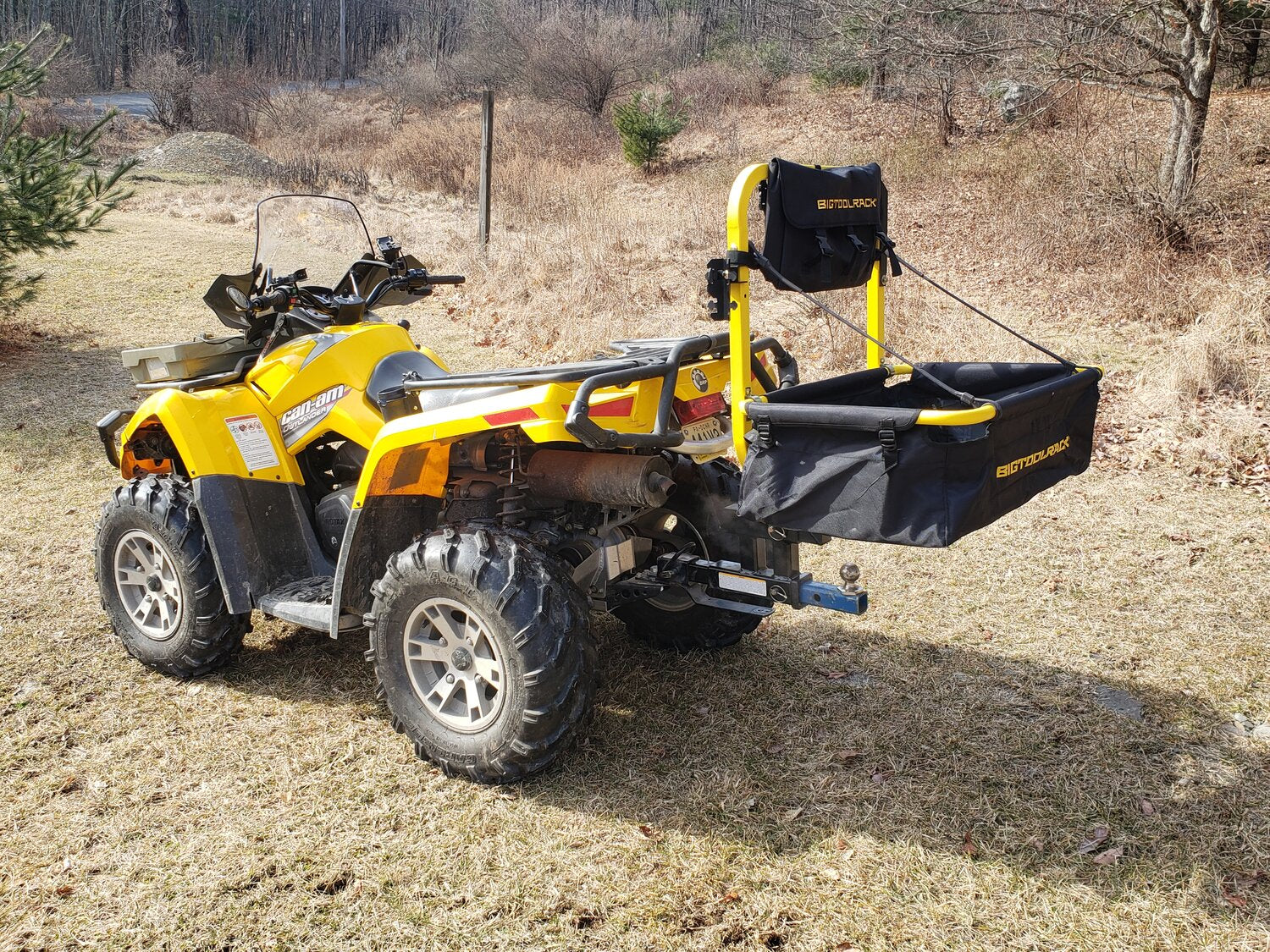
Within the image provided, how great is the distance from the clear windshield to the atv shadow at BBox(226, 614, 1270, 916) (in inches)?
65.4

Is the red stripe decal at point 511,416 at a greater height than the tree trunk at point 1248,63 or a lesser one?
lesser

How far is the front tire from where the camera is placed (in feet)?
10.3

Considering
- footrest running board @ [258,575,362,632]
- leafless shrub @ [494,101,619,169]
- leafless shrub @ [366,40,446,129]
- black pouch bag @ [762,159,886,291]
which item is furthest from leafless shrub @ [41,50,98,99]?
black pouch bag @ [762,159,886,291]

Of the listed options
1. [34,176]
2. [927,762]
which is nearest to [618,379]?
[927,762]

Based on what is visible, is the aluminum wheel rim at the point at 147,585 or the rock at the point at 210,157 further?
the rock at the point at 210,157

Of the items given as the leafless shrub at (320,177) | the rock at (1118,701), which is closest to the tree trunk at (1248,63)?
the rock at (1118,701)

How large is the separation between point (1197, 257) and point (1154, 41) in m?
2.46

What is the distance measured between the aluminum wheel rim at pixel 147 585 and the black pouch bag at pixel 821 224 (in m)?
2.64

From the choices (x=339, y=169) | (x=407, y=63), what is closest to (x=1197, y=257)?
(x=339, y=169)

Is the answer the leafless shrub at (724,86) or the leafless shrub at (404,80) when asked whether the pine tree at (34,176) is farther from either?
the leafless shrub at (404,80)

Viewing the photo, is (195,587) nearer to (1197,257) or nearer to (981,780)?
(981,780)

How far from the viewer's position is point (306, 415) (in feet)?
13.1

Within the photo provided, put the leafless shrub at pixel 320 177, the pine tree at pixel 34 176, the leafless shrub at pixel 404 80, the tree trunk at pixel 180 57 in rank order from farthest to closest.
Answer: the leafless shrub at pixel 404 80
the tree trunk at pixel 180 57
the leafless shrub at pixel 320 177
the pine tree at pixel 34 176

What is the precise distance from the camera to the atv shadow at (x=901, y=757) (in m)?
3.09
